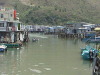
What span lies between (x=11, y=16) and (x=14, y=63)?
82.8ft

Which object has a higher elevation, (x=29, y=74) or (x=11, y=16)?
(x=11, y=16)

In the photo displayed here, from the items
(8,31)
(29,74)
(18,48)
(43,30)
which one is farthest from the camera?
(43,30)

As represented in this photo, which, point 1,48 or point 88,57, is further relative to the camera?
point 1,48

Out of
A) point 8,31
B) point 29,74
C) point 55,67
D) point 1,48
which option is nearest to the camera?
point 29,74

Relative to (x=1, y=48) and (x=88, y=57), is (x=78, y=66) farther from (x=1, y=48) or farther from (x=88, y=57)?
(x=1, y=48)

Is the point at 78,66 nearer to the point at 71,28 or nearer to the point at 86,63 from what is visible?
the point at 86,63

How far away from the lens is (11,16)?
60.6 meters

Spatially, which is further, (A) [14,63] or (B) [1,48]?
(B) [1,48]

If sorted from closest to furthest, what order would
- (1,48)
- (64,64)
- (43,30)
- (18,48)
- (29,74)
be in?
(29,74) → (64,64) → (1,48) → (18,48) → (43,30)

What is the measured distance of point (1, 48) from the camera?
4766cm

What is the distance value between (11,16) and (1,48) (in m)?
14.4

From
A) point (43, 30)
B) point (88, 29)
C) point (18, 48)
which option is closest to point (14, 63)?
point (18, 48)

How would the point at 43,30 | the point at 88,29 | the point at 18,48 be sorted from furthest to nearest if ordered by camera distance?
the point at 43,30 → the point at 88,29 → the point at 18,48

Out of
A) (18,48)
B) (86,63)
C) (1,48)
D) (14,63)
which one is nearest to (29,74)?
(14,63)
